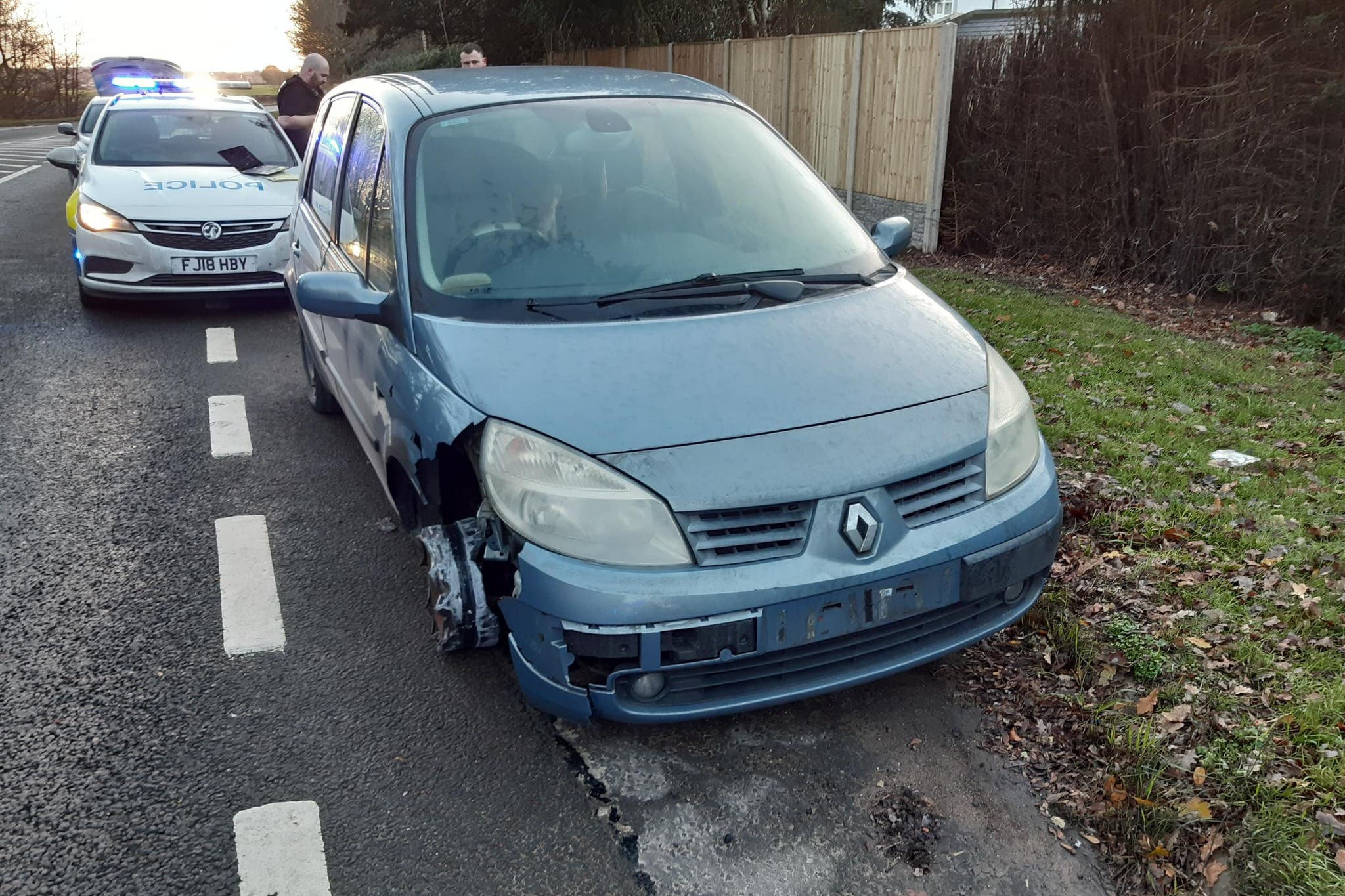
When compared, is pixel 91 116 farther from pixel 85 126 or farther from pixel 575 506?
pixel 575 506

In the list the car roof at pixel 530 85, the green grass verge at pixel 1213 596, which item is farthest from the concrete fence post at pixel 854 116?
the car roof at pixel 530 85

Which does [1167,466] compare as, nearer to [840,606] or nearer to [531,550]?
[840,606]

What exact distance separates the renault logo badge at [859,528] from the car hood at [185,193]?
6271 mm

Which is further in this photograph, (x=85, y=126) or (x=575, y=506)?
(x=85, y=126)

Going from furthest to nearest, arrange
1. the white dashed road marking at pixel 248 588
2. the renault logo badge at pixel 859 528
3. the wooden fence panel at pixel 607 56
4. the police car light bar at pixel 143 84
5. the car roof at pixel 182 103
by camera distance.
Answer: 1. the wooden fence panel at pixel 607 56
2. the police car light bar at pixel 143 84
3. the car roof at pixel 182 103
4. the white dashed road marking at pixel 248 588
5. the renault logo badge at pixel 859 528

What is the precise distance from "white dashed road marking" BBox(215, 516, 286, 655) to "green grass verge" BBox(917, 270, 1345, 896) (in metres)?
2.69

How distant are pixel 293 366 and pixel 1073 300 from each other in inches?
240

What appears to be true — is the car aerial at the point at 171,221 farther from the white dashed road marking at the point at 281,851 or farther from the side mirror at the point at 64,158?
the white dashed road marking at the point at 281,851

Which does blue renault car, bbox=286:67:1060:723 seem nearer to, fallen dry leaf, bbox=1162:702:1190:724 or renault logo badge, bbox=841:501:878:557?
renault logo badge, bbox=841:501:878:557

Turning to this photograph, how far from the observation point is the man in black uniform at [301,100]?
10328mm

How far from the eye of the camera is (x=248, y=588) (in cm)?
397

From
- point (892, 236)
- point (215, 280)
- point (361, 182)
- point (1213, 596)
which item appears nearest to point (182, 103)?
point (215, 280)

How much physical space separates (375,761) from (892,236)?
277 cm

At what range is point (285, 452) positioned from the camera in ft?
17.5
